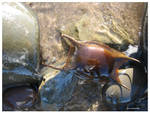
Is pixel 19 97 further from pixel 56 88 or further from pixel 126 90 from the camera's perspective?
pixel 126 90

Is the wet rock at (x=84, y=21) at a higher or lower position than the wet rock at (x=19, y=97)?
higher

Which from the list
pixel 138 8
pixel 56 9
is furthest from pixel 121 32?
pixel 56 9

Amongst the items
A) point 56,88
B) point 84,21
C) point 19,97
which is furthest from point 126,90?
point 19,97

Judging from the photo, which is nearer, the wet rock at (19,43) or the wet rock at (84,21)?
the wet rock at (19,43)

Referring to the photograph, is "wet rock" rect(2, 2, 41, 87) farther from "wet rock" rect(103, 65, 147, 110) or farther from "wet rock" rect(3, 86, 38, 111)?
"wet rock" rect(103, 65, 147, 110)

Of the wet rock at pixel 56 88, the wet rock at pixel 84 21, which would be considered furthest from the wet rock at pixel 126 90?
the wet rock at pixel 56 88

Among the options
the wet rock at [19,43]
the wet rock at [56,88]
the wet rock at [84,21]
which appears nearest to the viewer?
the wet rock at [19,43]

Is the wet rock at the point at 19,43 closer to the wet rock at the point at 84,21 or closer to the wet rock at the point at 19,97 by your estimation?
the wet rock at the point at 19,97

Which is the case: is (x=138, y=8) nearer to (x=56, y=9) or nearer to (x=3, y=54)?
(x=56, y=9)
